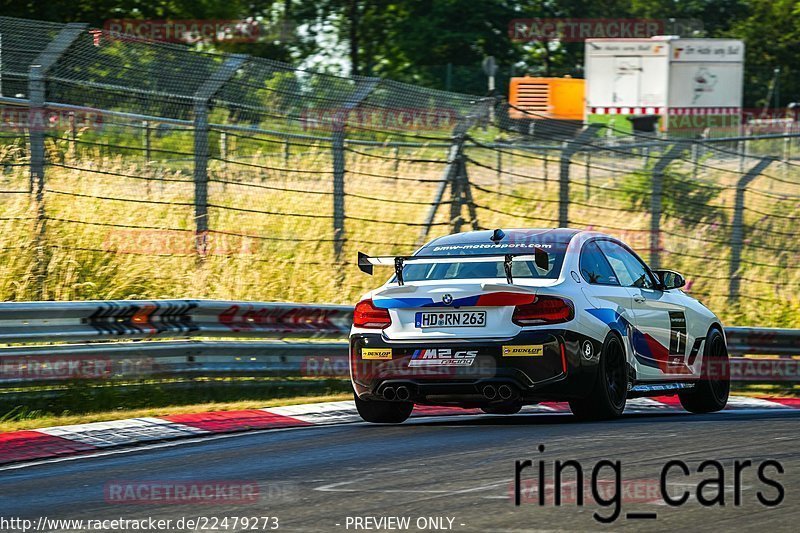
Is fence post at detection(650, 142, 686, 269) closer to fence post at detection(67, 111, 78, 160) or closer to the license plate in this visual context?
fence post at detection(67, 111, 78, 160)

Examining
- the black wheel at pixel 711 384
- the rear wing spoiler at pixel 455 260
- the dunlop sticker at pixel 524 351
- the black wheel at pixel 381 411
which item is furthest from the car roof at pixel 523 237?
the black wheel at pixel 711 384

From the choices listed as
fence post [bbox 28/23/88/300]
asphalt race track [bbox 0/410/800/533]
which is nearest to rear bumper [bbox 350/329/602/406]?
asphalt race track [bbox 0/410/800/533]

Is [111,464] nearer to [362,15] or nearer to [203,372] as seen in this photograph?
[203,372]

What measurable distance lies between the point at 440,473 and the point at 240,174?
325 inches

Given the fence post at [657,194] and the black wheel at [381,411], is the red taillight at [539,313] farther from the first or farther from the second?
the fence post at [657,194]

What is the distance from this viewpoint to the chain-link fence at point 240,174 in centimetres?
1305

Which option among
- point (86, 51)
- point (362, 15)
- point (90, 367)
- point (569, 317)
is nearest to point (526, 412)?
point (569, 317)

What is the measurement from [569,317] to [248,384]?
3.62 meters

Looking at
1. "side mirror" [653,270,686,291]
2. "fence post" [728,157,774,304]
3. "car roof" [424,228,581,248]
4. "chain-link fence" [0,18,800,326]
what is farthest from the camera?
"fence post" [728,157,774,304]

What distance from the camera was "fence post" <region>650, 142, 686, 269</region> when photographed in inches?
646

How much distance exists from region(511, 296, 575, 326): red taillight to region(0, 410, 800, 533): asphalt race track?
732 millimetres

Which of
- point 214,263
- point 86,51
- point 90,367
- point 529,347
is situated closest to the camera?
point 529,347

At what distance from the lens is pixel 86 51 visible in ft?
42.5

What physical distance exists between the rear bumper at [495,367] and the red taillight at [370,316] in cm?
16
